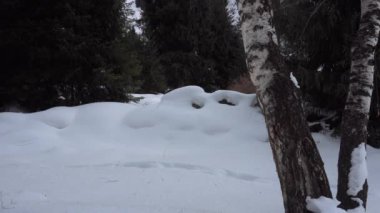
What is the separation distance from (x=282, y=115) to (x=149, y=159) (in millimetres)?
3711

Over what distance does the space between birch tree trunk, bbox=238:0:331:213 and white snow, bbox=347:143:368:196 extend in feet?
1.43

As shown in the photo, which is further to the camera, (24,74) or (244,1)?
(24,74)

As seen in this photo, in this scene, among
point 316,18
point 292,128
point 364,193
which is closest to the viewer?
point 292,128

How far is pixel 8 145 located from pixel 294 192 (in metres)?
5.68

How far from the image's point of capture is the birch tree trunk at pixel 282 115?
3232mm

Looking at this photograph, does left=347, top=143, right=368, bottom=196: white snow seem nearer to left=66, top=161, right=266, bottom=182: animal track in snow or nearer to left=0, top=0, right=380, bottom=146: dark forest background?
left=66, top=161, right=266, bottom=182: animal track in snow

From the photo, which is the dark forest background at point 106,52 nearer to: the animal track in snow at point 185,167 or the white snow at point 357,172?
the animal track in snow at point 185,167

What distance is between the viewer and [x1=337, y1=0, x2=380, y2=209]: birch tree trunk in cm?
361

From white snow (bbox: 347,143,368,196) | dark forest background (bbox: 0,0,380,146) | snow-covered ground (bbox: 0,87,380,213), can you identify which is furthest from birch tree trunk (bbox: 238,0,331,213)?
dark forest background (bbox: 0,0,380,146)

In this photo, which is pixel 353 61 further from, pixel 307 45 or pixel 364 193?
pixel 307 45

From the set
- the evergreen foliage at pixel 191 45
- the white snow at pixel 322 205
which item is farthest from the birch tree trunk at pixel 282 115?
the evergreen foliage at pixel 191 45

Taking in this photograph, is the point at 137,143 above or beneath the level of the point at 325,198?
beneath

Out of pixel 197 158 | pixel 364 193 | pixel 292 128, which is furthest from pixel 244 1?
pixel 197 158

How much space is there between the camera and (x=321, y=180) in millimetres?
3291
